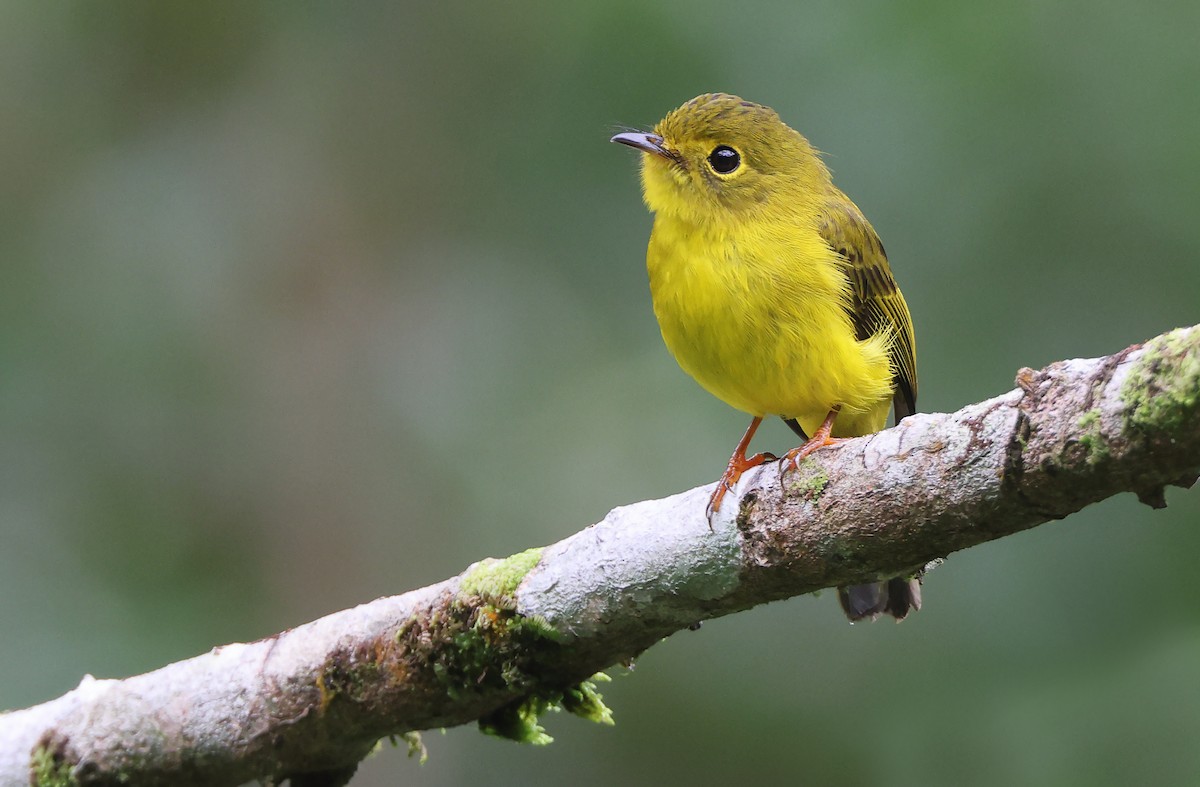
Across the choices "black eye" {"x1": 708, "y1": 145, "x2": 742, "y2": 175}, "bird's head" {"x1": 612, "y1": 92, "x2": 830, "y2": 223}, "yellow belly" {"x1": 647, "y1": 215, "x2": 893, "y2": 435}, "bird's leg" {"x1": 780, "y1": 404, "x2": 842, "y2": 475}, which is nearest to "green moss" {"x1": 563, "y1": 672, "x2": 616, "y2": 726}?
"bird's leg" {"x1": 780, "y1": 404, "x2": 842, "y2": 475}

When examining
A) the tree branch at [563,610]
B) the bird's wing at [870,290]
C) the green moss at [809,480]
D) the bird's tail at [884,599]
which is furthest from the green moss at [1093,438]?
the bird's wing at [870,290]

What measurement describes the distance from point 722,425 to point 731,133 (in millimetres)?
1891

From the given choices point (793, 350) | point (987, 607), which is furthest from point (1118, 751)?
point (793, 350)

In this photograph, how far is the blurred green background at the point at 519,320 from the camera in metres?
5.27

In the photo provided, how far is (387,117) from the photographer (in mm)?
7617

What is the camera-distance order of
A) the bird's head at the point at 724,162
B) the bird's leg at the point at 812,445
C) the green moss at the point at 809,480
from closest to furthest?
the green moss at the point at 809,480 < the bird's leg at the point at 812,445 < the bird's head at the point at 724,162

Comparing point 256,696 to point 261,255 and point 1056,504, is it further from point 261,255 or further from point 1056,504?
point 261,255

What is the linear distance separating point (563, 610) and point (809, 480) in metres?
0.67

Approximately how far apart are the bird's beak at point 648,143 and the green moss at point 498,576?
166 centimetres

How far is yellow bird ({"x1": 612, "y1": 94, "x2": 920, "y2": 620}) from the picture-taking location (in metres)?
3.59

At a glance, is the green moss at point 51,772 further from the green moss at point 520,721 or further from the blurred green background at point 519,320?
the blurred green background at point 519,320

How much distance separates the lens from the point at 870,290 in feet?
13.2

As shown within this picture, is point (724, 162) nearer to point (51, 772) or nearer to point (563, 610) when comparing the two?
point (563, 610)

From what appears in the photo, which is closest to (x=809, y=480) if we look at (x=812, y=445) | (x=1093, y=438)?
(x=812, y=445)
